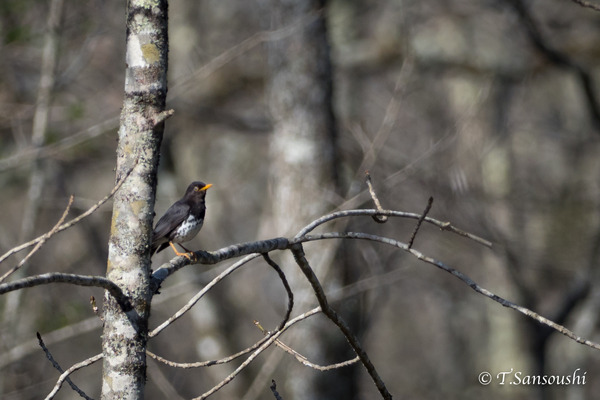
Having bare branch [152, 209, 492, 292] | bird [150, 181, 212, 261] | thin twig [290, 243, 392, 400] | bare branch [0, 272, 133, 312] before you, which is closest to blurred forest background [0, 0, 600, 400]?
bird [150, 181, 212, 261]

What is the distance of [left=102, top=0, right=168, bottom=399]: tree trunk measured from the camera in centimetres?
230

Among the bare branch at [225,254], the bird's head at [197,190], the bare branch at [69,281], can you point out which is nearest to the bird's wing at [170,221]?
the bird's head at [197,190]

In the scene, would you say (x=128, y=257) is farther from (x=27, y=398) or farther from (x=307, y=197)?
(x=27, y=398)

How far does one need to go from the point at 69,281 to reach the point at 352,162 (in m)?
6.01

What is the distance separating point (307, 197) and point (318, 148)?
0.55m

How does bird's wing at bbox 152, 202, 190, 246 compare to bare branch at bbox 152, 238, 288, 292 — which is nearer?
bare branch at bbox 152, 238, 288, 292

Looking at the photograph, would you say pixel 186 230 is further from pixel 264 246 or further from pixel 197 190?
pixel 264 246

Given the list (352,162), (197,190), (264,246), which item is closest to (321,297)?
(264,246)

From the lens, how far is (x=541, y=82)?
33.1 feet

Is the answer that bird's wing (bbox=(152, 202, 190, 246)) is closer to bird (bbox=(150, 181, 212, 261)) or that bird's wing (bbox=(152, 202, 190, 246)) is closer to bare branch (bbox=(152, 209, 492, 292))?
bird (bbox=(150, 181, 212, 261))

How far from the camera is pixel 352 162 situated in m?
7.67

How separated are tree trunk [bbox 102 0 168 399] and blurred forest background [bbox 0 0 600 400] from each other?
3.56 meters

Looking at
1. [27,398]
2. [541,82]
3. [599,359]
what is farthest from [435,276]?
[27,398]

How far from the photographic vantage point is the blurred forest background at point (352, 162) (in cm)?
702
